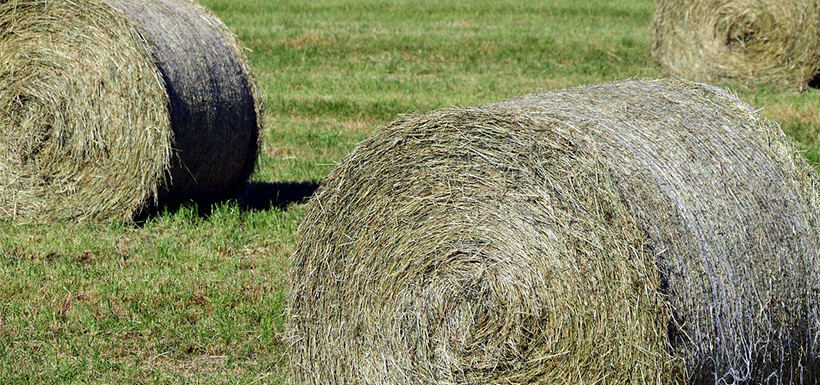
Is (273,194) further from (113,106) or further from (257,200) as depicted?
(113,106)

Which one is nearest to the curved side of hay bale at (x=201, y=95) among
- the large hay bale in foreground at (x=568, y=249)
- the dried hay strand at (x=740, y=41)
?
the large hay bale in foreground at (x=568, y=249)

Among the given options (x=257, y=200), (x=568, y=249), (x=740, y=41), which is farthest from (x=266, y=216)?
(x=740, y=41)

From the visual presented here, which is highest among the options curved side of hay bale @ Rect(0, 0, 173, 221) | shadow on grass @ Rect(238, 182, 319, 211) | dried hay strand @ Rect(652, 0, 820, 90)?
curved side of hay bale @ Rect(0, 0, 173, 221)

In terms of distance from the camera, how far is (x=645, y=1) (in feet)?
82.5

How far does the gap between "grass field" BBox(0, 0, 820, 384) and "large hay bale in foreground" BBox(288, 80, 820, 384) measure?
2.90 feet

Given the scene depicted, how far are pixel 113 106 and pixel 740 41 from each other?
10.3 meters

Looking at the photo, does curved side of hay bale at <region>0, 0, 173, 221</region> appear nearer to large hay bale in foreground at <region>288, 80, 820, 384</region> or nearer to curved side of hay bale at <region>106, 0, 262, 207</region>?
curved side of hay bale at <region>106, 0, 262, 207</region>

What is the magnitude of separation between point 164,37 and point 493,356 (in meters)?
4.87

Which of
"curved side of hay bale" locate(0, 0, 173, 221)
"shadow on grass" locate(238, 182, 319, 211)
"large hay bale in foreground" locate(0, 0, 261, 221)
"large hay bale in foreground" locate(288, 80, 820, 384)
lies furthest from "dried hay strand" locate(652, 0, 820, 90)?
"large hay bale in foreground" locate(288, 80, 820, 384)

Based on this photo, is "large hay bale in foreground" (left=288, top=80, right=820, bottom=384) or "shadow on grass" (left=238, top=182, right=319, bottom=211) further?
"shadow on grass" (left=238, top=182, right=319, bottom=211)

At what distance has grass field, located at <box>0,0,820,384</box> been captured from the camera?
20.4 feet

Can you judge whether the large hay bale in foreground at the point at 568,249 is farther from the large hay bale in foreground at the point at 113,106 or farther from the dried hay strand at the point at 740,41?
the dried hay strand at the point at 740,41

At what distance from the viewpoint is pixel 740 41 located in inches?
624

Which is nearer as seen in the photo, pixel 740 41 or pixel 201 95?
pixel 201 95
